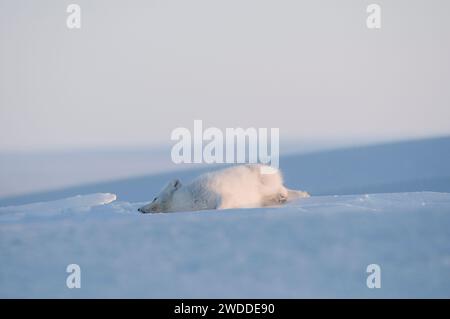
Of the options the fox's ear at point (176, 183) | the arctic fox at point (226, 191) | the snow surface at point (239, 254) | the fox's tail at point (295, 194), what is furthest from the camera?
the fox's tail at point (295, 194)

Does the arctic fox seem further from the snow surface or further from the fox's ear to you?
the snow surface

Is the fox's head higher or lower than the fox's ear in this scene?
lower

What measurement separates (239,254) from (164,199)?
3176 millimetres

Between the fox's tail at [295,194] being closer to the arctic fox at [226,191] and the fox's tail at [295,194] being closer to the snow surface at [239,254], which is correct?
the arctic fox at [226,191]

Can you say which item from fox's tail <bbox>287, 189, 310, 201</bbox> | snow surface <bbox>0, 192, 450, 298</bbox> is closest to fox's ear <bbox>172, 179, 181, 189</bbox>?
fox's tail <bbox>287, 189, 310, 201</bbox>

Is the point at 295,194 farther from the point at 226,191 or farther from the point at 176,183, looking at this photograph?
the point at 176,183

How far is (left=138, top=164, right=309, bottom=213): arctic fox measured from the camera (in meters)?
6.98

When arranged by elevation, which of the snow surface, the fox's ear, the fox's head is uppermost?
the fox's ear

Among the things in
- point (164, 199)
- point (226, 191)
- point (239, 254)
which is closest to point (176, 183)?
point (164, 199)

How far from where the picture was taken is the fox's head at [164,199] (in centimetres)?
734

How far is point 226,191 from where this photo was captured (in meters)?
6.95

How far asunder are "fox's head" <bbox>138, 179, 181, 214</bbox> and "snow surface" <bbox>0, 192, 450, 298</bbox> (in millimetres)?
1883

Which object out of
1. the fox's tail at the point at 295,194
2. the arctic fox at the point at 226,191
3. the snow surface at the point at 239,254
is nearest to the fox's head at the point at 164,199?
the arctic fox at the point at 226,191

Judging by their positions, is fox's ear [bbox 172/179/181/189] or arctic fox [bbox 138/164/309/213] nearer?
arctic fox [bbox 138/164/309/213]
